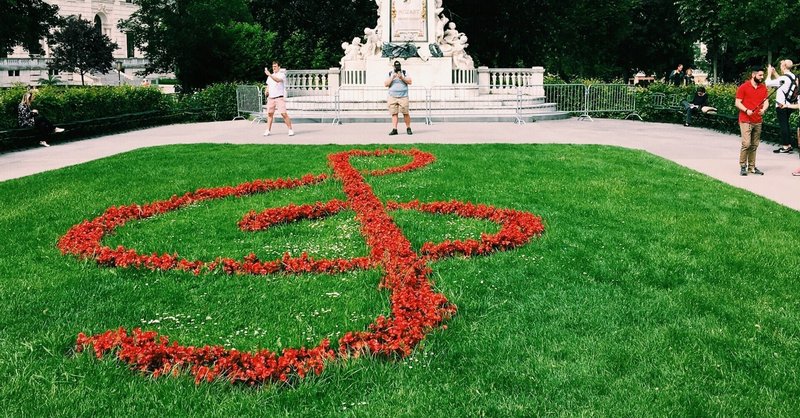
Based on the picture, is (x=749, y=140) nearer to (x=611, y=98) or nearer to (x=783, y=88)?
(x=783, y=88)

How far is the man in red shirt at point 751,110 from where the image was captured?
40.4ft

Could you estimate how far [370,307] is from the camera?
5.62m

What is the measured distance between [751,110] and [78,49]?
64.0 metres

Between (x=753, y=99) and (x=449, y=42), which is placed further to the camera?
(x=449, y=42)

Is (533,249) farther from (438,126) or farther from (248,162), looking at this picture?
(438,126)

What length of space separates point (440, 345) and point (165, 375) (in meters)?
1.74

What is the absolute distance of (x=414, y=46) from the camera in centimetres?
2869

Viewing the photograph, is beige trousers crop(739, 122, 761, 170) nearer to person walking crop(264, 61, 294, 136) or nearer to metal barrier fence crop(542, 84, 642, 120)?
person walking crop(264, 61, 294, 136)

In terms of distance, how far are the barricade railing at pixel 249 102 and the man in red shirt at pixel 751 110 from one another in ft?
55.4

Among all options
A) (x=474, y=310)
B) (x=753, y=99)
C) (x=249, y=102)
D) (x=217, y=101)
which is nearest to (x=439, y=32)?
(x=249, y=102)

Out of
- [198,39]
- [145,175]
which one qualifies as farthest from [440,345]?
[198,39]

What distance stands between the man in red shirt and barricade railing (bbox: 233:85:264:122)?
16.9 metres

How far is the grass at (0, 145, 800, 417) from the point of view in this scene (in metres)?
4.11

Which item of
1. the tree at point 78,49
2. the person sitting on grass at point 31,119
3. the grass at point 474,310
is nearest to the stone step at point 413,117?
the person sitting on grass at point 31,119
